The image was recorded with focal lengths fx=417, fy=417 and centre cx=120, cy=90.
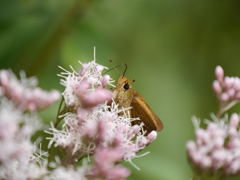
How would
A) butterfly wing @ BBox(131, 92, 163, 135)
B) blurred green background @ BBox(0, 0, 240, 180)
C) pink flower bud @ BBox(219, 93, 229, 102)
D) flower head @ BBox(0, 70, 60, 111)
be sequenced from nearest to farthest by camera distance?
1. flower head @ BBox(0, 70, 60, 111)
2. pink flower bud @ BBox(219, 93, 229, 102)
3. butterfly wing @ BBox(131, 92, 163, 135)
4. blurred green background @ BBox(0, 0, 240, 180)

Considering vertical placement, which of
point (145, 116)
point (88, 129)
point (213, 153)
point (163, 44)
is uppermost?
point (163, 44)

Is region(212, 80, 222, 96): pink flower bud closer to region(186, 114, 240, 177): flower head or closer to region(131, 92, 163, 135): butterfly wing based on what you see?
region(186, 114, 240, 177): flower head

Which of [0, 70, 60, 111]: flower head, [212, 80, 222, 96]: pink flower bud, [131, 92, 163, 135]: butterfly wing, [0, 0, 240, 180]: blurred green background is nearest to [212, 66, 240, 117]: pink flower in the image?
[212, 80, 222, 96]: pink flower bud

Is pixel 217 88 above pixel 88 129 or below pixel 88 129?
above

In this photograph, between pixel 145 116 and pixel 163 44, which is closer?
pixel 145 116

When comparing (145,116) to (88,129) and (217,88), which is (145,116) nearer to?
(217,88)

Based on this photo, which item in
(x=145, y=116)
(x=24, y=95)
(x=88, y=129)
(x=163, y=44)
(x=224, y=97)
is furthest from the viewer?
(x=163, y=44)

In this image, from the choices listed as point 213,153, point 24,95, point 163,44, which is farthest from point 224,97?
point 163,44

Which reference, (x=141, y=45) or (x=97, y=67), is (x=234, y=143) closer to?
(x=97, y=67)

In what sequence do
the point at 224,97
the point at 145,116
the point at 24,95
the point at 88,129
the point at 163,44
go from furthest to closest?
the point at 163,44 → the point at 145,116 → the point at 224,97 → the point at 88,129 → the point at 24,95

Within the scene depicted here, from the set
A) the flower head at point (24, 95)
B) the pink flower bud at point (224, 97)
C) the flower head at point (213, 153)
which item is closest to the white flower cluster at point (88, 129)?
the flower head at point (24, 95)
